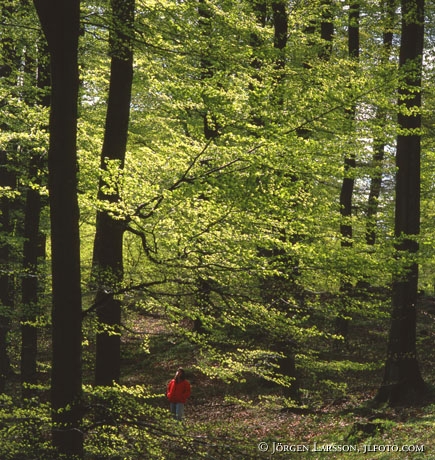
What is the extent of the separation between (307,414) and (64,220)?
8859 mm

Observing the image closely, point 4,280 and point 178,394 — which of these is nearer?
point 178,394

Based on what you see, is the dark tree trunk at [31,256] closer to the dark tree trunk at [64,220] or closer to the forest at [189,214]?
the forest at [189,214]

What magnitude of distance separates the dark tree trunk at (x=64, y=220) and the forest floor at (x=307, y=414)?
1.19 meters

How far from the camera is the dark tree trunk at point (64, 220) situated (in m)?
4.37

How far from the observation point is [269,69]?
610cm

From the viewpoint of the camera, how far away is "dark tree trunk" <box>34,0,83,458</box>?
4.37 meters

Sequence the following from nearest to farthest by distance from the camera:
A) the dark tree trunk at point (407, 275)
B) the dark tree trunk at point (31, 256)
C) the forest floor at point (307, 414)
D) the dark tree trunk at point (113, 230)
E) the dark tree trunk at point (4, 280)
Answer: the dark tree trunk at point (113, 230) < the forest floor at point (307, 414) < the dark tree trunk at point (407, 275) < the dark tree trunk at point (31, 256) < the dark tree trunk at point (4, 280)

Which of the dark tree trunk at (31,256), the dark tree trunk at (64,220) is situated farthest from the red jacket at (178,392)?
the dark tree trunk at (64,220)

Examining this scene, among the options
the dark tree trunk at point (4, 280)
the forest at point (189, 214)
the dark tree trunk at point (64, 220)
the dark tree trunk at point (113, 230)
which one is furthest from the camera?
the dark tree trunk at point (4, 280)

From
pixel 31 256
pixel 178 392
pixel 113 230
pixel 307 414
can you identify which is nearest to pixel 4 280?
pixel 31 256

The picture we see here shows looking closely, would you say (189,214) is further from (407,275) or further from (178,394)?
(178,394)

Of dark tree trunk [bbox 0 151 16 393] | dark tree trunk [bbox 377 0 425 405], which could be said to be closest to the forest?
dark tree trunk [bbox 377 0 425 405]

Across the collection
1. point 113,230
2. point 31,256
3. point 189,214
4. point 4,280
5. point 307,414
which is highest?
point 189,214

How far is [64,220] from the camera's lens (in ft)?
15.6
